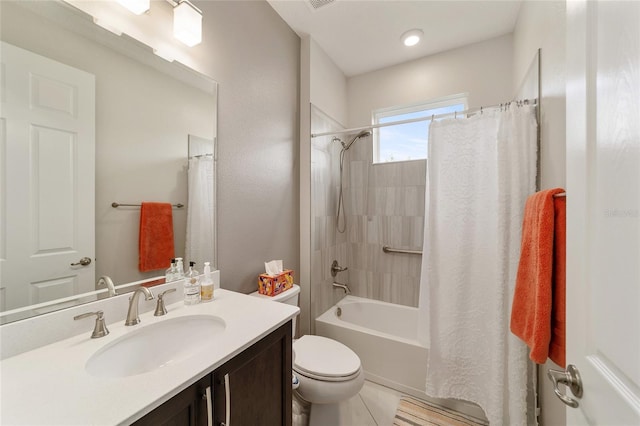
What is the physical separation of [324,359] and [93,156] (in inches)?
58.5

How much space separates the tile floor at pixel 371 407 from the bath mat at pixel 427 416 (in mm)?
51

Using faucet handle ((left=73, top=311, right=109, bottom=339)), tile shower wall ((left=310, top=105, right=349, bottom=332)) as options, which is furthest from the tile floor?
faucet handle ((left=73, top=311, right=109, bottom=339))

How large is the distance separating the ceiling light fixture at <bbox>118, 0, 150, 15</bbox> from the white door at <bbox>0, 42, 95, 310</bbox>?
33cm

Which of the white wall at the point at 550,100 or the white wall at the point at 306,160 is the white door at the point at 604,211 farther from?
the white wall at the point at 306,160

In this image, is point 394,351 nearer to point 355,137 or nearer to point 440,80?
point 355,137

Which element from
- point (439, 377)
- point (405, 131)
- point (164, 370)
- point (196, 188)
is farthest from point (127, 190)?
point (405, 131)

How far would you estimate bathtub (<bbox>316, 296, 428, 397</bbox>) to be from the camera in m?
1.74

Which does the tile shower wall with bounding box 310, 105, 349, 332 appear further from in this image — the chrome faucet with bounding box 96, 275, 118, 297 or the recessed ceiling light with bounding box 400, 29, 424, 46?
the chrome faucet with bounding box 96, 275, 118, 297

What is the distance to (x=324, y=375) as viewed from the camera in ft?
4.35

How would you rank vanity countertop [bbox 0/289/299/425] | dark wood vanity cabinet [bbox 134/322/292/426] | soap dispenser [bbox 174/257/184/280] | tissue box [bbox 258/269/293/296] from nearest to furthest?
vanity countertop [bbox 0/289/299/425], dark wood vanity cabinet [bbox 134/322/292/426], soap dispenser [bbox 174/257/184/280], tissue box [bbox 258/269/293/296]

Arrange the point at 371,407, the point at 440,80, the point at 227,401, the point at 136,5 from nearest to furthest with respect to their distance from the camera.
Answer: the point at 227,401 → the point at 136,5 → the point at 371,407 → the point at 440,80

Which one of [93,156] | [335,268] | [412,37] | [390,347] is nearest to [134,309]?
[93,156]

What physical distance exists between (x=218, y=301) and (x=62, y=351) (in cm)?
52

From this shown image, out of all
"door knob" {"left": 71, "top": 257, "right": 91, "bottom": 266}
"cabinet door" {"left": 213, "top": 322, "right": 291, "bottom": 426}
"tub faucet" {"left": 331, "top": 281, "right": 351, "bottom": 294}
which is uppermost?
"door knob" {"left": 71, "top": 257, "right": 91, "bottom": 266}
